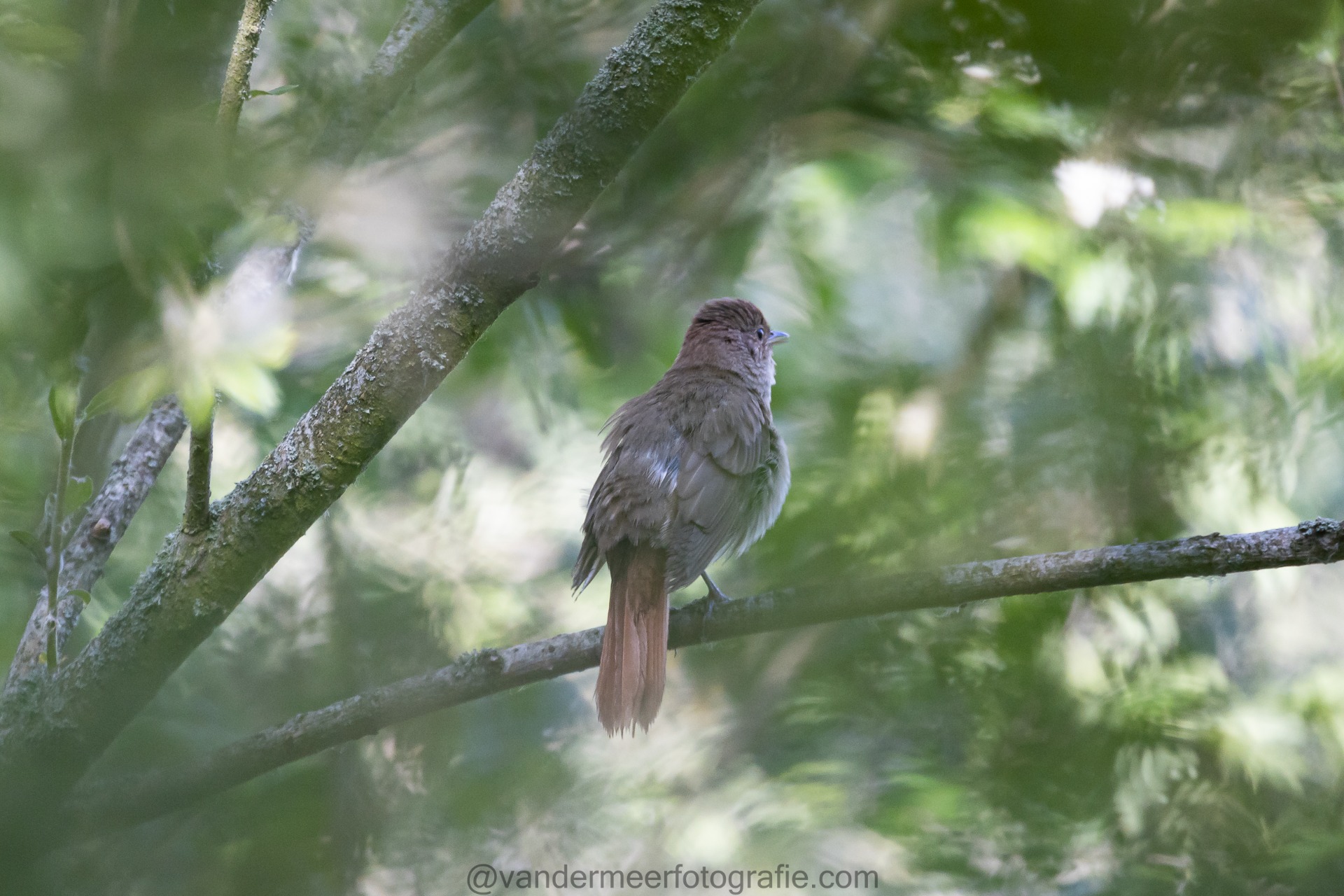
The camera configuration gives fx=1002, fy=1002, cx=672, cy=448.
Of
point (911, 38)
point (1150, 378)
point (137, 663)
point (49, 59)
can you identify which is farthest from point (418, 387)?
point (911, 38)

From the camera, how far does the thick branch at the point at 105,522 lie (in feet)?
7.59

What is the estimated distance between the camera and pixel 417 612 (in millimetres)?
3520

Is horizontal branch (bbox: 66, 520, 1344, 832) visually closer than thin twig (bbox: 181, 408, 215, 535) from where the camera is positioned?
No

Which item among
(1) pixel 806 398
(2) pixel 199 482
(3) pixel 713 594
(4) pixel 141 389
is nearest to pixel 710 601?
(3) pixel 713 594

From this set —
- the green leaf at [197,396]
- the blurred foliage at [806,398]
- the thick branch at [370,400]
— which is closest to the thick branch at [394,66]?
the blurred foliage at [806,398]

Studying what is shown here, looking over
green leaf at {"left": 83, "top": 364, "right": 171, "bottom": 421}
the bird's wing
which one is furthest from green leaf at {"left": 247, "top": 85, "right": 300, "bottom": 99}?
the bird's wing

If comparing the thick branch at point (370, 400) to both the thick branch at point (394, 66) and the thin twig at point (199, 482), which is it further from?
the thick branch at point (394, 66)

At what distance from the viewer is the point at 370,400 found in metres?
2.24

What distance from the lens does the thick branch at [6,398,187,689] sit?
2.31 m

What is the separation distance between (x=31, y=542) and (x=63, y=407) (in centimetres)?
47

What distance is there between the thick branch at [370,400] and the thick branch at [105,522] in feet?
0.37

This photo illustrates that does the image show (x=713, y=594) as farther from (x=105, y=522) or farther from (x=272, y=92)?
(x=272, y=92)

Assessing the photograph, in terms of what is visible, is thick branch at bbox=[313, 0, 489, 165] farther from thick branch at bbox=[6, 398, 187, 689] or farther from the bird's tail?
the bird's tail

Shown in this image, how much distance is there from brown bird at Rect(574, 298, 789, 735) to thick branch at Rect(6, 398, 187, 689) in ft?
4.37
